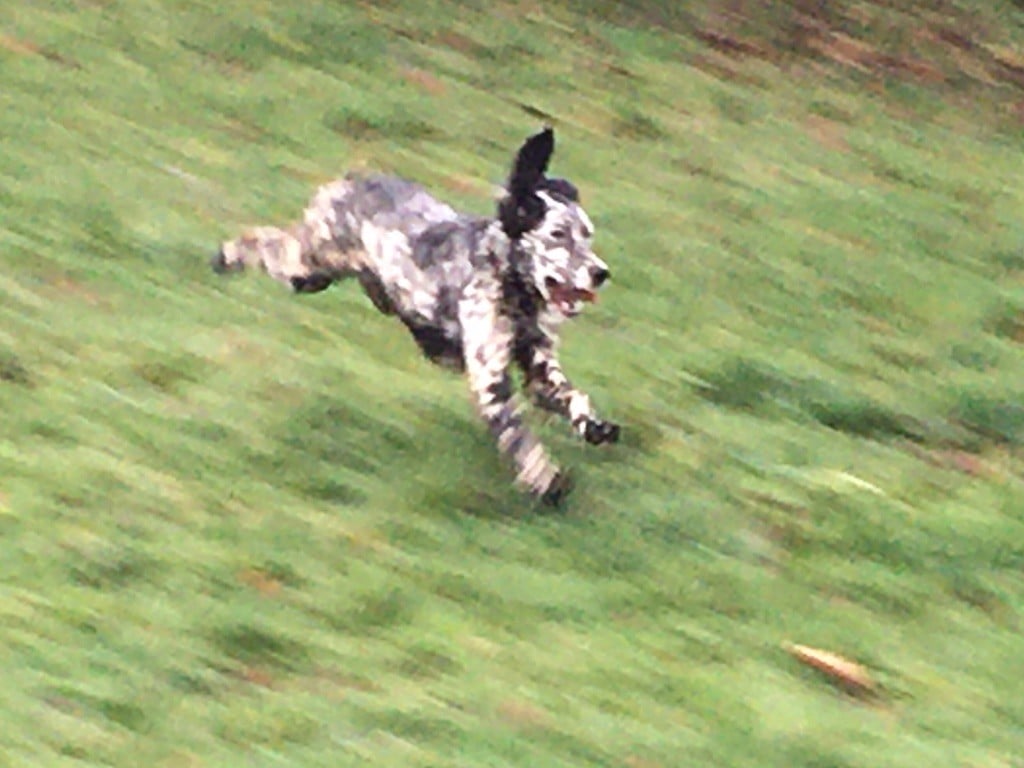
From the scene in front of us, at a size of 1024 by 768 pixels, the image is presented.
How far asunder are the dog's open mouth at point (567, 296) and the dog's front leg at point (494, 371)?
0.25 metres

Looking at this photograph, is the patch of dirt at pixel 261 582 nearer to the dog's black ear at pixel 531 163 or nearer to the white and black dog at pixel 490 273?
the white and black dog at pixel 490 273

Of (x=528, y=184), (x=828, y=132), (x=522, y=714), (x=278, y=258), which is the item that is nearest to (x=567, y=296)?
(x=528, y=184)

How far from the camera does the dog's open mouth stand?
4.28 m

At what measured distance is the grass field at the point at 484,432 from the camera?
13.1 ft

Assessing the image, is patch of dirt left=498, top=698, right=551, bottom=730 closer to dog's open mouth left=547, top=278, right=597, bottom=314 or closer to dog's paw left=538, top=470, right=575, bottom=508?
dog's paw left=538, top=470, right=575, bottom=508

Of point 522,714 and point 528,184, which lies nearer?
point 522,714

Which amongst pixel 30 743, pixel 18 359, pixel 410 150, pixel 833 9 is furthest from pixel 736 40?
pixel 30 743

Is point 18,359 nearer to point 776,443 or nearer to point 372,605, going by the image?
point 372,605

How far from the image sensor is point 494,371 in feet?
14.9

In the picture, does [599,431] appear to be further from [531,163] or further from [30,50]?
[30,50]

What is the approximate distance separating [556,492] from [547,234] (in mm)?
743

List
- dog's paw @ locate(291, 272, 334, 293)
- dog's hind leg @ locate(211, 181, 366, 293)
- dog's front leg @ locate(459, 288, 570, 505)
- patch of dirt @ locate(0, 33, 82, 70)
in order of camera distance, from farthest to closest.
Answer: patch of dirt @ locate(0, 33, 82, 70), dog's paw @ locate(291, 272, 334, 293), dog's hind leg @ locate(211, 181, 366, 293), dog's front leg @ locate(459, 288, 570, 505)

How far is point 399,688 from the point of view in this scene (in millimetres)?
4012

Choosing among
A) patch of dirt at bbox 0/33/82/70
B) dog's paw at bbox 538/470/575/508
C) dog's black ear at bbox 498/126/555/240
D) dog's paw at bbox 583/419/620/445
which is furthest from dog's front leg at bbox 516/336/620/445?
patch of dirt at bbox 0/33/82/70
